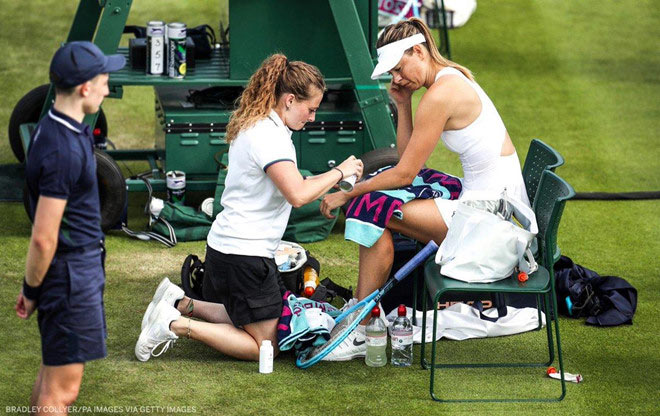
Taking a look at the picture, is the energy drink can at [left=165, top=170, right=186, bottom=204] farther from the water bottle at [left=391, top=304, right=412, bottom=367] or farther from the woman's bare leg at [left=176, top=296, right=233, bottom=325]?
the water bottle at [left=391, top=304, right=412, bottom=367]

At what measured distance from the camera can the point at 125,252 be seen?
6.55m

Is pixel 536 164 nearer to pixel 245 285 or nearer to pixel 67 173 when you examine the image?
pixel 245 285

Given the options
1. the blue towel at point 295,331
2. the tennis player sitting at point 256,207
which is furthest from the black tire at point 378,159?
the blue towel at point 295,331

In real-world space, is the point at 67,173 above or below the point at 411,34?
above

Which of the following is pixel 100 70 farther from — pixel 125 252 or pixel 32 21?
pixel 32 21

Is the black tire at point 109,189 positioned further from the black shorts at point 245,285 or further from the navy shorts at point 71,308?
the navy shorts at point 71,308

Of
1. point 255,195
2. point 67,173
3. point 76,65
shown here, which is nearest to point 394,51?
point 255,195

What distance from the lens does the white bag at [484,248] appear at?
4.59 metres

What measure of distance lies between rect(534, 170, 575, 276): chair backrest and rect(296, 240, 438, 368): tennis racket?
19.9 inches

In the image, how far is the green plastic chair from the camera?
4500mm

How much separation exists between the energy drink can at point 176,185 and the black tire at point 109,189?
355 mm

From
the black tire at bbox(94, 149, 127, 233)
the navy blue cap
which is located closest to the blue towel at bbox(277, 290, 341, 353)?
the navy blue cap

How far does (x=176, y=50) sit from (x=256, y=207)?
2.38 m

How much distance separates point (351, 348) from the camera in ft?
16.4
